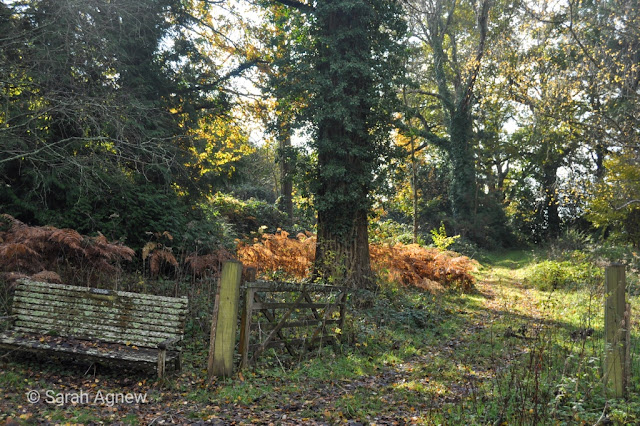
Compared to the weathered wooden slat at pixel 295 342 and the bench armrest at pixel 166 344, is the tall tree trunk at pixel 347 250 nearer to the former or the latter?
the weathered wooden slat at pixel 295 342

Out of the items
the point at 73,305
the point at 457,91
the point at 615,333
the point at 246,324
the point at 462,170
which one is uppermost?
the point at 457,91

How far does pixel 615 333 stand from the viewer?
4715mm

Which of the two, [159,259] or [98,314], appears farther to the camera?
[159,259]

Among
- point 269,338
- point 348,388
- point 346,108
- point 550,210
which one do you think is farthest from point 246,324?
point 550,210

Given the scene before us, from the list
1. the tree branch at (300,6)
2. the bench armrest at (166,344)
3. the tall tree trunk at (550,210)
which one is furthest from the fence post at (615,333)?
the tall tree trunk at (550,210)

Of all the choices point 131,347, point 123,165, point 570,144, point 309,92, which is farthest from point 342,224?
point 570,144

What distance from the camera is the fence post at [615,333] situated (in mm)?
4660

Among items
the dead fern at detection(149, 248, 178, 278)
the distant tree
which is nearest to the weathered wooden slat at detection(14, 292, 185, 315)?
the dead fern at detection(149, 248, 178, 278)

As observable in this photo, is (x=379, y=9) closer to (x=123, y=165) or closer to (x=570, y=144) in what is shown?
(x=123, y=165)

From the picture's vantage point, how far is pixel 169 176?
10.2 meters

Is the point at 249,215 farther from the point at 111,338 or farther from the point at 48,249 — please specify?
the point at 111,338

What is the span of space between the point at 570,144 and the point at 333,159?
18.2m

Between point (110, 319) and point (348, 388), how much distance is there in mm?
3147

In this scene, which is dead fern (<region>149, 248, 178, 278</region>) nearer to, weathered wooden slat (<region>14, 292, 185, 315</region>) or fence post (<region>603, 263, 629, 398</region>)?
weathered wooden slat (<region>14, 292, 185, 315</region>)
